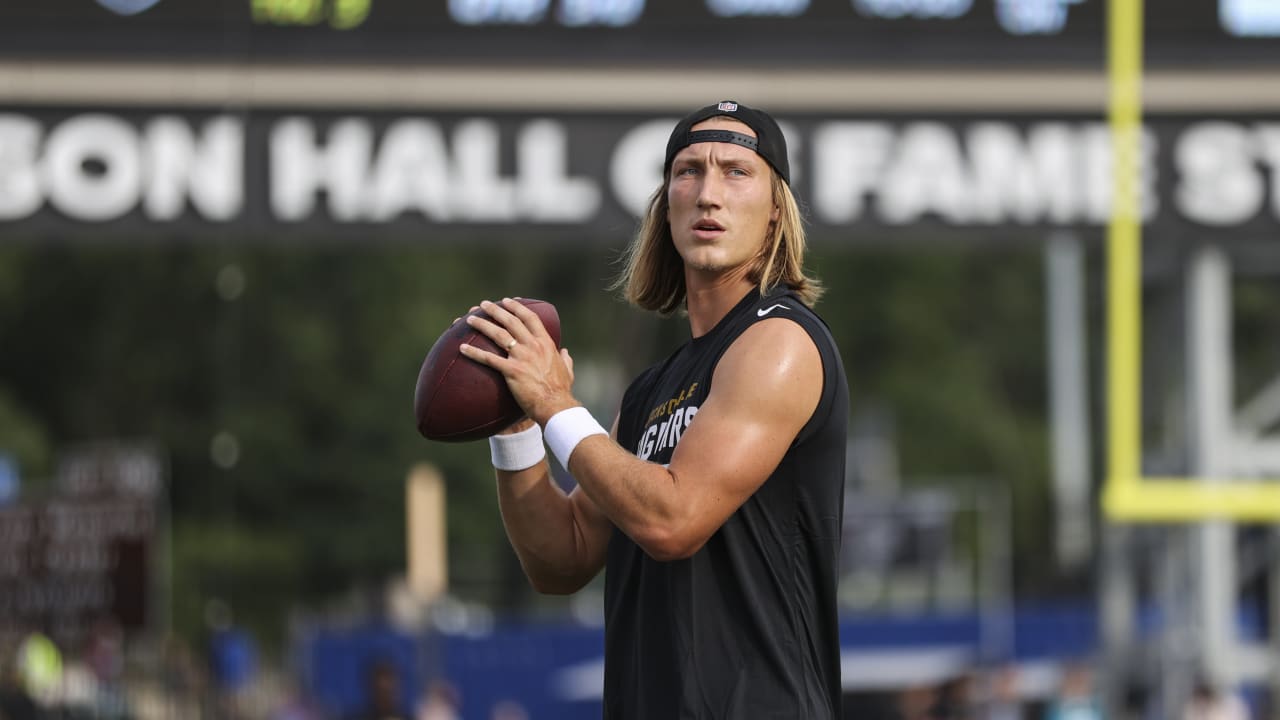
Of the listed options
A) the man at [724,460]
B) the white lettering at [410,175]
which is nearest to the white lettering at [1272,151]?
the white lettering at [410,175]

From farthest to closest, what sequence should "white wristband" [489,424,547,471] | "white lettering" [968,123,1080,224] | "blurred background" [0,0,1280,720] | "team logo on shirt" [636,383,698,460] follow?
"white lettering" [968,123,1080,224] → "blurred background" [0,0,1280,720] → "white wristband" [489,424,547,471] → "team logo on shirt" [636,383,698,460]

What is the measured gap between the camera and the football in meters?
3.36

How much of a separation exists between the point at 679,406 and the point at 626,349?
3227 centimetres

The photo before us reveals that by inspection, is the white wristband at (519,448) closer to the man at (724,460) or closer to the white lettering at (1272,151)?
the man at (724,460)

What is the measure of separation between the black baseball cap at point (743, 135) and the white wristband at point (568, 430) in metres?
0.51

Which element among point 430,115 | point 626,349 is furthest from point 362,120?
point 626,349

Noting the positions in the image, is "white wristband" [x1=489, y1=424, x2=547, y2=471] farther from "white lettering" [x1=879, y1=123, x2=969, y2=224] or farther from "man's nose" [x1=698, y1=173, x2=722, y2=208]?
"white lettering" [x1=879, y1=123, x2=969, y2=224]

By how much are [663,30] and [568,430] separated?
6342mm

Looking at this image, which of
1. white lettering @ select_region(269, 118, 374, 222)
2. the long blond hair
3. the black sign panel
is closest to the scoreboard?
white lettering @ select_region(269, 118, 374, 222)

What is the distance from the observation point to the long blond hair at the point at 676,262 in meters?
3.38

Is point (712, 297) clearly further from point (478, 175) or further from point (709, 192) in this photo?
point (478, 175)

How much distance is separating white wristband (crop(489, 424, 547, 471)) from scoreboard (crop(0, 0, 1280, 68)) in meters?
5.81

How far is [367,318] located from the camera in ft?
105

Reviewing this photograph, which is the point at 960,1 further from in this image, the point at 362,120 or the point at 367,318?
the point at 367,318
